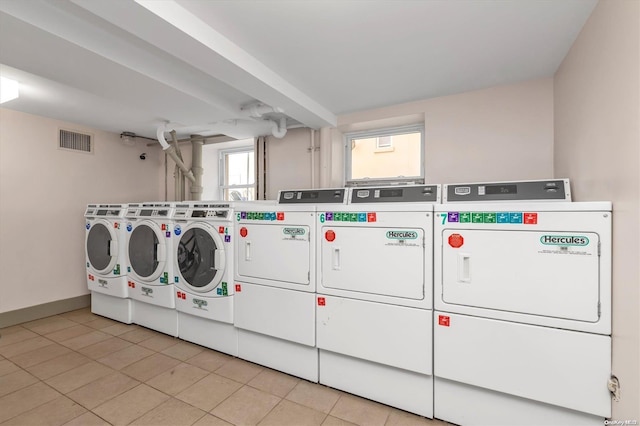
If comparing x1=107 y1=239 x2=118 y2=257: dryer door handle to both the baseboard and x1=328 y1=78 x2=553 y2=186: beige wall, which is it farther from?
x1=328 y1=78 x2=553 y2=186: beige wall

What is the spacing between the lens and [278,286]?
232 centimetres

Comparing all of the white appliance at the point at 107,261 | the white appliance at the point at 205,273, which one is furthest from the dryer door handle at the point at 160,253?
the white appliance at the point at 107,261

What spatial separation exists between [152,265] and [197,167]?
68.2 inches

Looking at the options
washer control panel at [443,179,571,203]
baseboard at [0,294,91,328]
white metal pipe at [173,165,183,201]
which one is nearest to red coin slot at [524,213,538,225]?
washer control panel at [443,179,571,203]

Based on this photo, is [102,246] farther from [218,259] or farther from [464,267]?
[464,267]

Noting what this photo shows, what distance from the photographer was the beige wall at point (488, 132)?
2.37 meters

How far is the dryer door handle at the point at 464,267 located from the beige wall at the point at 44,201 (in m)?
4.62

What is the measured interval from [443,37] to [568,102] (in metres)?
1.00

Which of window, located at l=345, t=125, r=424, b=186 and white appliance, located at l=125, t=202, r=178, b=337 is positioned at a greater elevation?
window, located at l=345, t=125, r=424, b=186

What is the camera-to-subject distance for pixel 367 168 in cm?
340

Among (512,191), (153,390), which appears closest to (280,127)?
(512,191)

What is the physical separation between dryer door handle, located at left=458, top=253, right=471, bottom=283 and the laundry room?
0.04ft

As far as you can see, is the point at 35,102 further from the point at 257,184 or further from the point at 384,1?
the point at 384,1

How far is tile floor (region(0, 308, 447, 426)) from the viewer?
6.00ft
